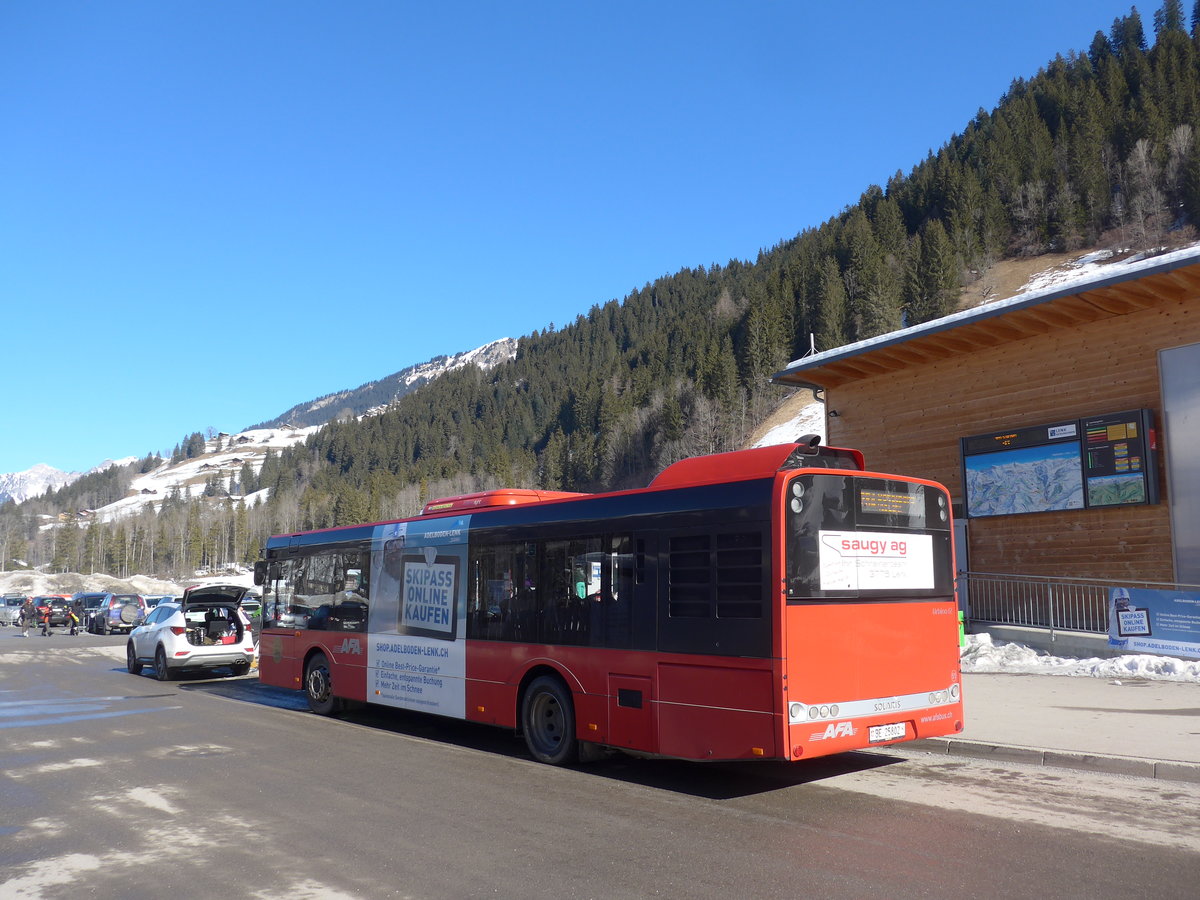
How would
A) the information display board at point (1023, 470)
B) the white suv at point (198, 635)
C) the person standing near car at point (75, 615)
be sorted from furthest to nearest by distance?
the person standing near car at point (75, 615) → the white suv at point (198, 635) → the information display board at point (1023, 470)

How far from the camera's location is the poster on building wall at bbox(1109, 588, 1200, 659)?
1371 cm

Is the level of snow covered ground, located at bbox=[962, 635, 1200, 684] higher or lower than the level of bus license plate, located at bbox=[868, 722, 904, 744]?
lower

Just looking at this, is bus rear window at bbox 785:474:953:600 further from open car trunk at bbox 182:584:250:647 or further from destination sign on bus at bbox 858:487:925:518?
open car trunk at bbox 182:584:250:647

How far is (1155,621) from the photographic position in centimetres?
1419

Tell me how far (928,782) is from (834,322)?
77.5m

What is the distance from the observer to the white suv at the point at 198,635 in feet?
61.1

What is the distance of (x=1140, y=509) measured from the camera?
16078mm

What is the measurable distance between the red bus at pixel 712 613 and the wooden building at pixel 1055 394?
30.8ft

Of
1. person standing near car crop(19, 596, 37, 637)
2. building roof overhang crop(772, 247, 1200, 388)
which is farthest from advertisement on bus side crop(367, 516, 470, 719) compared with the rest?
person standing near car crop(19, 596, 37, 637)

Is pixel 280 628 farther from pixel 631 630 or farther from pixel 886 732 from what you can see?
pixel 886 732

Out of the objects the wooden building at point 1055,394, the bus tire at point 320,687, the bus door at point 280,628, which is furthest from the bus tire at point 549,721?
the wooden building at point 1055,394

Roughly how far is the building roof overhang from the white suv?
45.7ft

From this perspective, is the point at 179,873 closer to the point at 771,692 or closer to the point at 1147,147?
the point at 771,692

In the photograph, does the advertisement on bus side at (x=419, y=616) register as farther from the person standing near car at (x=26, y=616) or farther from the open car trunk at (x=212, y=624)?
the person standing near car at (x=26, y=616)
